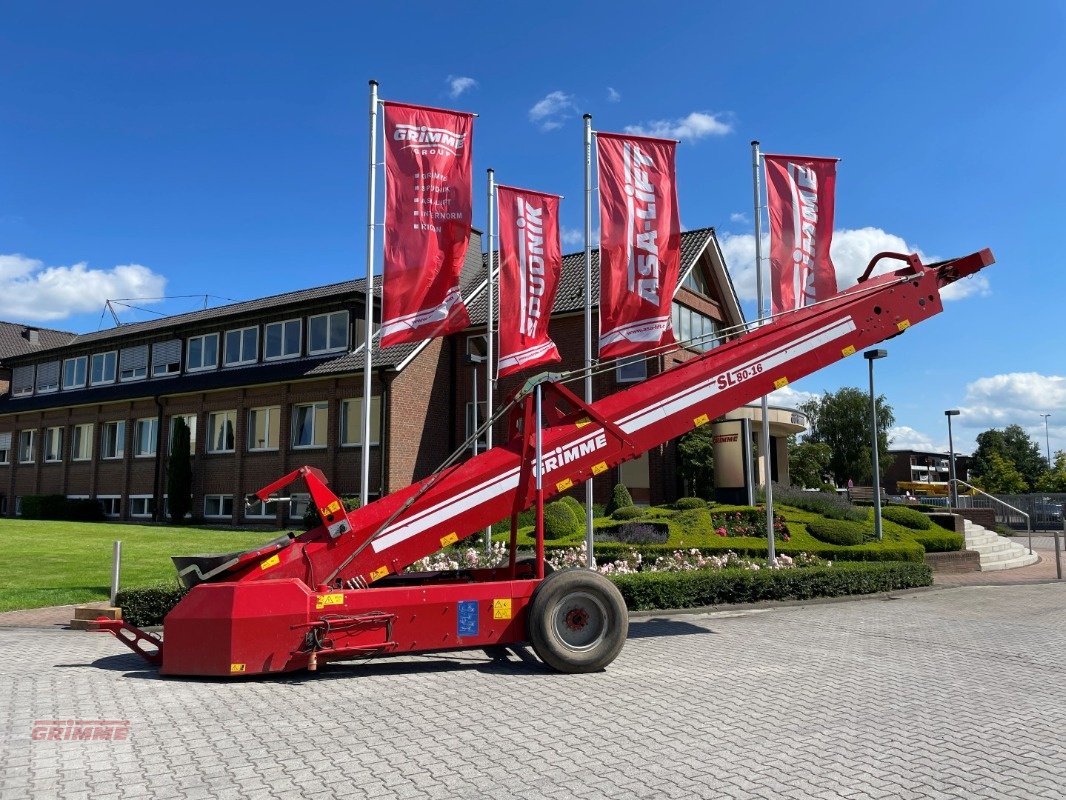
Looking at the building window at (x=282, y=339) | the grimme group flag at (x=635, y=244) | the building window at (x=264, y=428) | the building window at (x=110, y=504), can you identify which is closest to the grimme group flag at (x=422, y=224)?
the grimme group flag at (x=635, y=244)

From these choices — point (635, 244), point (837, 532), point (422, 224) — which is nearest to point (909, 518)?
point (837, 532)

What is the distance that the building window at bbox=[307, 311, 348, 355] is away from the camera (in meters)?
28.7

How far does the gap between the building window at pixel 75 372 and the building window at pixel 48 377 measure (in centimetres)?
54

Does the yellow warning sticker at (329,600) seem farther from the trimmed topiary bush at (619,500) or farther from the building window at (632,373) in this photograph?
the building window at (632,373)

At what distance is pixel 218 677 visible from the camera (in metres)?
7.13

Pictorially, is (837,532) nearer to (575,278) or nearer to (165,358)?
(575,278)

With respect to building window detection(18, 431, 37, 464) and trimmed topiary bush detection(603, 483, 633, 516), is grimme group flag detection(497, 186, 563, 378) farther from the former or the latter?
building window detection(18, 431, 37, 464)

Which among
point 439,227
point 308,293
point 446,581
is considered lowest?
point 446,581

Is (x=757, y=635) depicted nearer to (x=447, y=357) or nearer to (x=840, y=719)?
(x=840, y=719)

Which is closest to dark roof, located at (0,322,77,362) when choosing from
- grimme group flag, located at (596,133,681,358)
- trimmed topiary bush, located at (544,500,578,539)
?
trimmed topiary bush, located at (544,500,578,539)

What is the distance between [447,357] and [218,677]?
22.7m

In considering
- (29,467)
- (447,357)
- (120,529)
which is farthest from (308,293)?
(29,467)

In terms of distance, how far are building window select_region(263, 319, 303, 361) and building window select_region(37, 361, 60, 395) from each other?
15.0 m

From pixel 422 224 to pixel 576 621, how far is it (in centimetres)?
677
